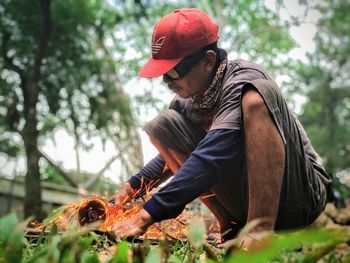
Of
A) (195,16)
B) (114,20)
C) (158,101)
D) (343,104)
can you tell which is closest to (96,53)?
(114,20)

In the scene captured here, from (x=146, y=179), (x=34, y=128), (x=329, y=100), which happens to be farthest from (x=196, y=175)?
(x=329, y=100)

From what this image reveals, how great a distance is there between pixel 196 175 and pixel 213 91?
1.88ft

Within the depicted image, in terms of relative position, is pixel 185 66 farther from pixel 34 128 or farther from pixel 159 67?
pixel 34 128

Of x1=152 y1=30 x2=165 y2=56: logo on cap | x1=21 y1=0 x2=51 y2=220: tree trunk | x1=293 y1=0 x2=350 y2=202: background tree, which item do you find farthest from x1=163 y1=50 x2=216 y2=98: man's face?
Result: x1=293 y1=0 x2=350 y2=202: background tree

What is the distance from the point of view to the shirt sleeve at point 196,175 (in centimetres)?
187

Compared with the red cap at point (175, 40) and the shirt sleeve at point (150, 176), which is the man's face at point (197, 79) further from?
the shirt sleeve at point (150, 176)

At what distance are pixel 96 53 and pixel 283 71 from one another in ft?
27.1

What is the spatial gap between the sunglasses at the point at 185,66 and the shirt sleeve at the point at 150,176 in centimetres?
65

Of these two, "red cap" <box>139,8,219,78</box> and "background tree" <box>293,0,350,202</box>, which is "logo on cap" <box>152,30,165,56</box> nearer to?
"red cap" <box>139,8,219,78</box>

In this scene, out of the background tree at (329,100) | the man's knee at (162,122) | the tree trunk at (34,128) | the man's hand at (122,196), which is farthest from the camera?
the background tree at (329,100)

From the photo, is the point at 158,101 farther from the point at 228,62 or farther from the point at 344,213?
the point at 228,62

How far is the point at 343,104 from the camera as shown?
22078 millimetres

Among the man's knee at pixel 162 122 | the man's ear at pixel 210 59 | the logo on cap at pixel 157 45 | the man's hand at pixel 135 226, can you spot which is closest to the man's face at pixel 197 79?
the man's ear at pixel 210 59

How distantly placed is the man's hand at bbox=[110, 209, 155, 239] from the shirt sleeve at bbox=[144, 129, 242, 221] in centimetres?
2
